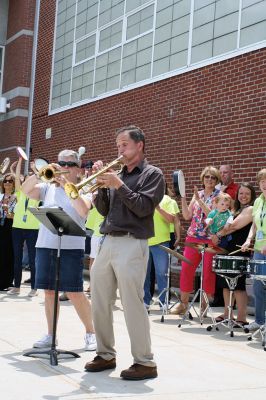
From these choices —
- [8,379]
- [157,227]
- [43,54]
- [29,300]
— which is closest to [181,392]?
[8,379]

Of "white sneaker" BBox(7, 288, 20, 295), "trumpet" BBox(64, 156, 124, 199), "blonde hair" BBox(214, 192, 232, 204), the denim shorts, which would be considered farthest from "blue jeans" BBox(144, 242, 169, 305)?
"trumpet" BBox(64, 156, 124, 199)

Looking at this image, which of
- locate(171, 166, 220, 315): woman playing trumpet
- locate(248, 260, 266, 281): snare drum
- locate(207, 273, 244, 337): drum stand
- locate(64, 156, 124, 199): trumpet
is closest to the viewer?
locate(64, 156, 124, 199): trumpet

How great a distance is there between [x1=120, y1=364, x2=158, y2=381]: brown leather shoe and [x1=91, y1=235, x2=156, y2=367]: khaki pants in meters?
0.04

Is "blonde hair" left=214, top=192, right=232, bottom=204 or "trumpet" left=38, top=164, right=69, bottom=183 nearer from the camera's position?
"trumpet" left=38, top=164, right=69, bottom=183

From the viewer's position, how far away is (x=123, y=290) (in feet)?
16.2

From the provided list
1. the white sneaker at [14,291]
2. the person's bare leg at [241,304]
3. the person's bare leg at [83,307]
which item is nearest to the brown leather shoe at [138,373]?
the person's bare leg at [83,307]

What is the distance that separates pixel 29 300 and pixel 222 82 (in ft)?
16.3

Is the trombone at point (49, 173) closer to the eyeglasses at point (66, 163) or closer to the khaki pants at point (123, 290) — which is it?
the eyeglasses at point (66, 163)

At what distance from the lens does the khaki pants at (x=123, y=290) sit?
492 centimetres

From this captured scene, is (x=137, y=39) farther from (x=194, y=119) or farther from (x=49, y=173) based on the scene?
(x=49, y=173)

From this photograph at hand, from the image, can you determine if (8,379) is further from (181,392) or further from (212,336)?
(212,336)

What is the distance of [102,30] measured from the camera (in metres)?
15.1

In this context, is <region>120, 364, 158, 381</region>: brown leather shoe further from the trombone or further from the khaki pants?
the trombone

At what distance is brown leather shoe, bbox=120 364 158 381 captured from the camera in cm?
491
